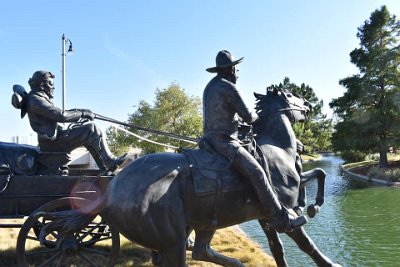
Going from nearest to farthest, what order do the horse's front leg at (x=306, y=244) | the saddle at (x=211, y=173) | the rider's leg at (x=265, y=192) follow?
1. the saddle at (x=211, y=173)
2. the rider's leg at (x=265, y=192)
3. the horse's front leg at (x=306, y=244)

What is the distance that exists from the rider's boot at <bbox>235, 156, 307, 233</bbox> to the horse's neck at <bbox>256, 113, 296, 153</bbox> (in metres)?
1.00

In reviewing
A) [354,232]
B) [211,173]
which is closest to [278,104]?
[211,173]

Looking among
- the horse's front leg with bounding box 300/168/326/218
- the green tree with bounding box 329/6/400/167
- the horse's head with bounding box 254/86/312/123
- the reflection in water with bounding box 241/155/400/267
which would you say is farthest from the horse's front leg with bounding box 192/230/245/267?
the green tree with bounding box 329/6/400/167

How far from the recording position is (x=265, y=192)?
431 centimetres

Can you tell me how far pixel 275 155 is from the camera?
504 cm

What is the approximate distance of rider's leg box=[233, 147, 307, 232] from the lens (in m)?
4.28

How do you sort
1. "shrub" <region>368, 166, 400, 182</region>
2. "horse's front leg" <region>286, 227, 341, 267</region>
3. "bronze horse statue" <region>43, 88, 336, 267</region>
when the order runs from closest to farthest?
"bronze horse statue" <region>43, 88, 336, 267</region>, "horse's front leg" <region>286, 227, 341, 267</region>, "shrub" <region>368, 166, 400, 182</region>

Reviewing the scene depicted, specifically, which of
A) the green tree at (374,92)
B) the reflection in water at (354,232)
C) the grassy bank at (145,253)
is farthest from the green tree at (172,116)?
the grassy bank at (145,253)

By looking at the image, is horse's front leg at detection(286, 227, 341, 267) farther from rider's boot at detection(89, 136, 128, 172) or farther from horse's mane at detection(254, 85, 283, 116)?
rider's boot at detection(89, 136, 128, 172)

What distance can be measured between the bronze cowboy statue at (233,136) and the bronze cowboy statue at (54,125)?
101 inches

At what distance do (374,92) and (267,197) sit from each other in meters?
29.6

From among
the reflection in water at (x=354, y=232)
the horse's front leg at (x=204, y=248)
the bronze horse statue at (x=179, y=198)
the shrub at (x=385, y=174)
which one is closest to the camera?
the bronze horse statue at (x=179, y=198)

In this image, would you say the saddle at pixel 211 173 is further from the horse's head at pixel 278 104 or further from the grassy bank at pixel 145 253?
the grassy bank at pixel 145 253

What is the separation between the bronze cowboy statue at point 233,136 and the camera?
4297 mm
